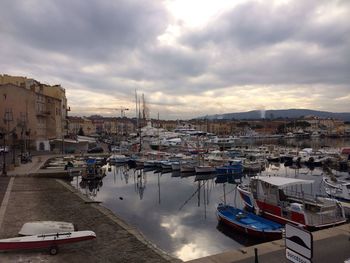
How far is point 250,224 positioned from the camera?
20.9 meters

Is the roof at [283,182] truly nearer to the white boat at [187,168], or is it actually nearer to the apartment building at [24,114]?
the white boat at [187,168]

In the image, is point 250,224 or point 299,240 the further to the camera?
point 250,224

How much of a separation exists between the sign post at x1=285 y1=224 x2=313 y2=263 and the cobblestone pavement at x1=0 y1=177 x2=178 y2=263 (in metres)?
9.39

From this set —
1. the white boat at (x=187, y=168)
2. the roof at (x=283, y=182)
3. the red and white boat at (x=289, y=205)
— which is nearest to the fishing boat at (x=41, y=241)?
the red and white boat at (x=289, y=205)

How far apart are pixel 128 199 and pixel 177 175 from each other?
60.5 feet

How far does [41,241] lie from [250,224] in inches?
480

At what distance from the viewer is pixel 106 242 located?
1577cm

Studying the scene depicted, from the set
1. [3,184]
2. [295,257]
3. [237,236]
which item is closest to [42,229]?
[237,236]

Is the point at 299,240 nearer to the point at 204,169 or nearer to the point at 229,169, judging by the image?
the point at 204,169

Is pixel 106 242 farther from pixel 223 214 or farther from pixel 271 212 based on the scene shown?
pixel 271 212

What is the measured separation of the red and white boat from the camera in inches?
830

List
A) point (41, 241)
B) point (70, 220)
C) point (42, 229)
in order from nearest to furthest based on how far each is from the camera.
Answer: point (41, 241) < point (42, 229) < point (70, 220)

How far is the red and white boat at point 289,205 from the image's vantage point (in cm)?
2109

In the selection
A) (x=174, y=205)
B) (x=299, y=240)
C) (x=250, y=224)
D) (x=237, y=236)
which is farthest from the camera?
(x=174, y=205)
